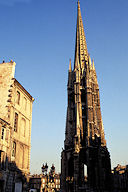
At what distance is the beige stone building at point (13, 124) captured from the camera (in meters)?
21.7

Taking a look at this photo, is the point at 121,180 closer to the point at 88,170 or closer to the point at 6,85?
the point at 88,170

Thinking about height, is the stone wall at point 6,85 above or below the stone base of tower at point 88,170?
above

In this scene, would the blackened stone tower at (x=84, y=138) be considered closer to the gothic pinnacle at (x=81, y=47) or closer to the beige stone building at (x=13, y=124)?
the gothic pinnacle at (x=81, y=47)

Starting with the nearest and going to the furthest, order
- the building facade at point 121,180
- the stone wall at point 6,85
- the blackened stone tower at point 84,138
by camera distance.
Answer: the stone wall at point 6,85 < the blackened stone tower at point 84,138 < the building facade at point 121,180

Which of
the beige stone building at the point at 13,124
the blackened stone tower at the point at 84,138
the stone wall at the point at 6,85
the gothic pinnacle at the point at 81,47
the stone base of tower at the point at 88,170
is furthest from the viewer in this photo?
the gothic pinnacle at the point at 81,47

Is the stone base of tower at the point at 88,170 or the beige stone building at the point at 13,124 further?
the stone base of tower at the point at 88,170

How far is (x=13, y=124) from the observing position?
23797 millimetres

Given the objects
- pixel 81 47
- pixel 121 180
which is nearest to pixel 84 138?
pixel 81 47

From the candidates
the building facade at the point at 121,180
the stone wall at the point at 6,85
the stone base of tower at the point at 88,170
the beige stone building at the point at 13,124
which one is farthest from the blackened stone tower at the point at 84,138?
the stone wall at the point at 6,85

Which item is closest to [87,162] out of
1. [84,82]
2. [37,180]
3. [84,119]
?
[84,119]

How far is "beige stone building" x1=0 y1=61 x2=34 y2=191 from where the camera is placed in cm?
2167

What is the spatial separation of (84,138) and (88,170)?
28.0ft

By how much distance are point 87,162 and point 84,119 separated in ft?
39.6

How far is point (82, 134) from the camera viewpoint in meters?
52.9
